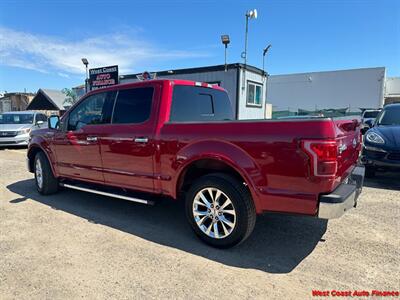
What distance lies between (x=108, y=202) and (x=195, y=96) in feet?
8.21

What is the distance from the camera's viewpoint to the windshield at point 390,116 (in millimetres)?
6789

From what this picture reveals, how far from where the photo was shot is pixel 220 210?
132 inches

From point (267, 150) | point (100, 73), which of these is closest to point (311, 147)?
point (267, 150)

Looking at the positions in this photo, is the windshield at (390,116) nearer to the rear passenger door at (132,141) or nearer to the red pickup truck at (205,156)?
the red pickup truck at (205,156)

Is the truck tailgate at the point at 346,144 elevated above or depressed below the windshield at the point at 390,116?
below

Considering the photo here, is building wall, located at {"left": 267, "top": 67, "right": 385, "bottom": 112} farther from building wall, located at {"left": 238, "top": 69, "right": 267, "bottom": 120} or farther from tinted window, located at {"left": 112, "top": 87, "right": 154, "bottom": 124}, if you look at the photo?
tinted window, located at {"left": 112, "top": 87, "right": 154, "bottom": 124}

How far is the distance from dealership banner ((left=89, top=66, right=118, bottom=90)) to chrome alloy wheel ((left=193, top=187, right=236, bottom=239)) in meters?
15.7

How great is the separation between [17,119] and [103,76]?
6.07 metres

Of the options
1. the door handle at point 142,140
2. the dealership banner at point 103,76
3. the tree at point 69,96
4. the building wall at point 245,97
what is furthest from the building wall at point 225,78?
the tree at point 69,96

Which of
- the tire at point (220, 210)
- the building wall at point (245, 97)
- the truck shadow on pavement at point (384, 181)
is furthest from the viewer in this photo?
the building wall at point (245, 97)

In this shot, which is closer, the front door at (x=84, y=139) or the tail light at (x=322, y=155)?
the tail light at (x=322, y=155)

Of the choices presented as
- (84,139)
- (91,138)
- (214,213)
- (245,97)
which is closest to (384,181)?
(214,213)

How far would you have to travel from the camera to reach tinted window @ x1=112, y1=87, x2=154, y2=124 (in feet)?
13.1

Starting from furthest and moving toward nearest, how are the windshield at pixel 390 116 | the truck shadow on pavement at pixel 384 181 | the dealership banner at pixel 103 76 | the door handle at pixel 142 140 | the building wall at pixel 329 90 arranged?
1. the building wall at pixel 329 90
2. the dealership banner at pixel 103 76
3. the windshield at pixel 390 116
4. the truck shadow on pavement at pixel 384 181
5. the door handle at pixel 142 140
